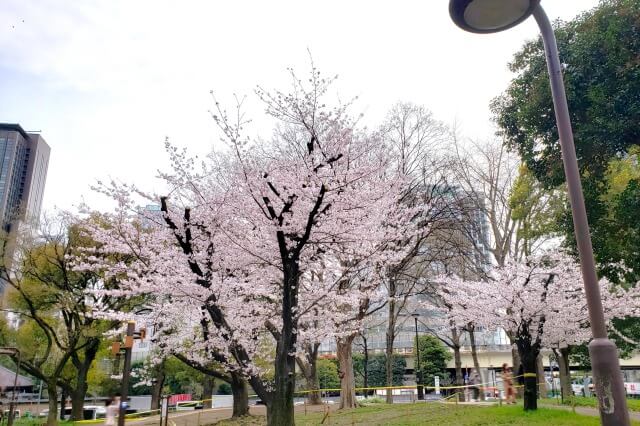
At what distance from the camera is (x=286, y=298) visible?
356 inches

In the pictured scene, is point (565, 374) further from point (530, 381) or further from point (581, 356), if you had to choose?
point (530, 381)

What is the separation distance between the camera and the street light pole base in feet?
11.4

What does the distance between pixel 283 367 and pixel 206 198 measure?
4.73 meters

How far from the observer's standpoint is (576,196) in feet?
13.4

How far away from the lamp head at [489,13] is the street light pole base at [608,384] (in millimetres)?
2895

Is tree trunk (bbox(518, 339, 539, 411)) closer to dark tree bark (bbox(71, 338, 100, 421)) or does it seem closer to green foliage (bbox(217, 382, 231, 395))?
dark tree bark (bbox(71, 338, 100, 421))

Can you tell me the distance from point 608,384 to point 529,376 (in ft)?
36.9

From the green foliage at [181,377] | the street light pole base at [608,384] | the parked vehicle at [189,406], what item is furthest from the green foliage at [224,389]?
the street light pole base at [608,384]

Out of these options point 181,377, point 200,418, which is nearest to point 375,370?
point 181,377

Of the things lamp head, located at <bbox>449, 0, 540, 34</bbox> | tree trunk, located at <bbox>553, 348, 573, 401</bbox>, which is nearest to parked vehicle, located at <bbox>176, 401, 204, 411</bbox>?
tree trunk, located at <bbox>553, 348, 573, 401</bbox>

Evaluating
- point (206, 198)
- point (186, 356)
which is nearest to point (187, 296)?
point (206, 198)

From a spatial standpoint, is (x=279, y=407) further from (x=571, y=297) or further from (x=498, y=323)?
(x=571, y=297)

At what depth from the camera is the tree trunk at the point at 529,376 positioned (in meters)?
13.6

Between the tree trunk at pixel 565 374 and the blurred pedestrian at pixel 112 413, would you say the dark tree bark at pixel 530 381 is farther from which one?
the blurred pedestrian at pixel 112 413
